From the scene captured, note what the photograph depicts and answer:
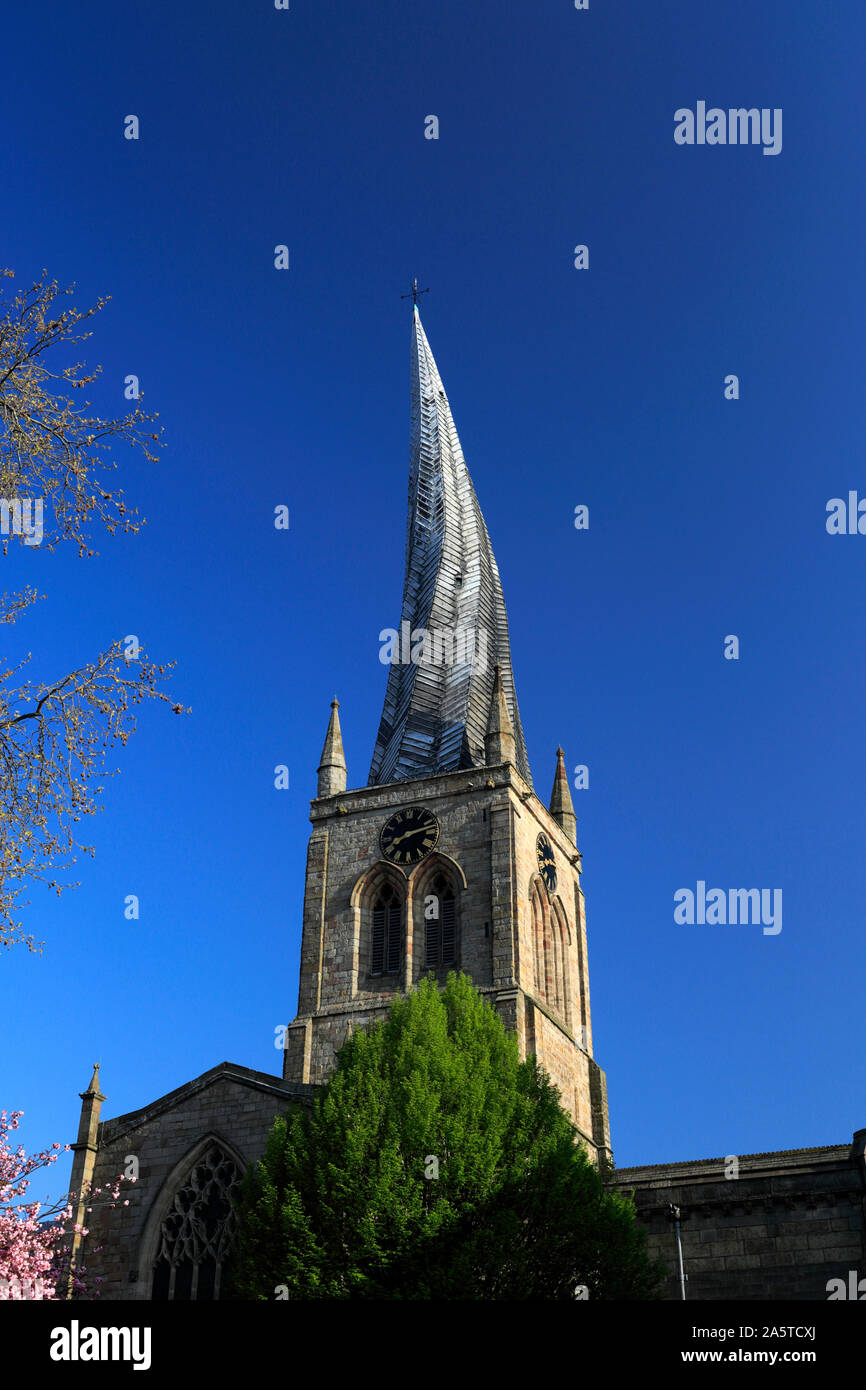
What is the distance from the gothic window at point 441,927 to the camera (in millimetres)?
43969

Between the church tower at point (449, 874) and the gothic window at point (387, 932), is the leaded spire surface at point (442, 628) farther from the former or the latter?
the gothic window at point (387, 932)

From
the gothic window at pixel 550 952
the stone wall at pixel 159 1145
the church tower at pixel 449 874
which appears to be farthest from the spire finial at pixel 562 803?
the stone wall at pixel 159 1145

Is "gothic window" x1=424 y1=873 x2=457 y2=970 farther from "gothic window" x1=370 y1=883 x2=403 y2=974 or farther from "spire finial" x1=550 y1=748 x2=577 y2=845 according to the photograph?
"spire finial" x1=550 y1=748 x2=577 y2=845

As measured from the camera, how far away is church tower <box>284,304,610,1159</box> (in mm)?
43062

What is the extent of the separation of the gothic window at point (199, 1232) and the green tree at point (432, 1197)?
3513 mm

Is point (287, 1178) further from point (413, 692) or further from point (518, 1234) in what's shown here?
point (413, 692)

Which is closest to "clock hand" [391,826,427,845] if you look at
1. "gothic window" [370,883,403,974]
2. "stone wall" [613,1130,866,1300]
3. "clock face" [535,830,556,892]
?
"gothic window" [370,883,403,974]

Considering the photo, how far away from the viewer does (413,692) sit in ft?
173

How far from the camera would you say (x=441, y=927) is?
44656mm

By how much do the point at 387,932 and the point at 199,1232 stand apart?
473 inches

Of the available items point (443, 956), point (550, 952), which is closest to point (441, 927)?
point (443, 956)

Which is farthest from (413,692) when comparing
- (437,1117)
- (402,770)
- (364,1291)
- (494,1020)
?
(364,1291)
